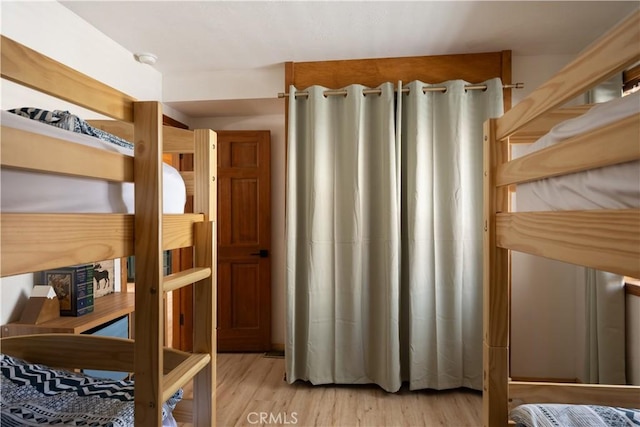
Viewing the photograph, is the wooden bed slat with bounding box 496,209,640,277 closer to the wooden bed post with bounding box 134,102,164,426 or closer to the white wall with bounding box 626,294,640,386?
the wooden bed post with bounding box 134,102,164,426

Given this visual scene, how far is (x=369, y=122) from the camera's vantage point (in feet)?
8.77

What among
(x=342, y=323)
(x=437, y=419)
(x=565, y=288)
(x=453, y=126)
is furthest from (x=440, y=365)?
(x=453, y=126)

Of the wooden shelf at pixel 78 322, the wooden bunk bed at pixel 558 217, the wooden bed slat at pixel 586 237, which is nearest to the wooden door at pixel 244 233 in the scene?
the wooden shelf at pixel 78 322

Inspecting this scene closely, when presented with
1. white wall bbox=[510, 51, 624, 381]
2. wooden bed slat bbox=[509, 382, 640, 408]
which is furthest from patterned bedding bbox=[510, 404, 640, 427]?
white wall bbox=[510, 51, 624, 381]

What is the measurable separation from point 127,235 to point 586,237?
1082mm

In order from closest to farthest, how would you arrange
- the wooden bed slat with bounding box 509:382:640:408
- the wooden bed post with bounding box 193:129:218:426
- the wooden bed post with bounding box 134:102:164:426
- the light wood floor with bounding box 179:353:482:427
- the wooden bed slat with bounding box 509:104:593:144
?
the wooden bed post with bounding box 134:102:164:426, the wooden bed slat with bounding box 509:382:640:408, the wooden bed post with bounding box 193:129:218:426, the wooden bed slat with bounding box 509:104:593:144, the light wood floor with bounding box 179:353:482:427

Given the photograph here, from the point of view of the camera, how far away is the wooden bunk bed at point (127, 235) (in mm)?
697

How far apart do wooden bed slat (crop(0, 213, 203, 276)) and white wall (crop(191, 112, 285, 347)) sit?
2576mm

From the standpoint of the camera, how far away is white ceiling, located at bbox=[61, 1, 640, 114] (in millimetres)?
2059

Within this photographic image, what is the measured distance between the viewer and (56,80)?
2.49 ft

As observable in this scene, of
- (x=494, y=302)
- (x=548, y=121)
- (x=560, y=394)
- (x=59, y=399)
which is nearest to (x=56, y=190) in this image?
(x=59, y=399)

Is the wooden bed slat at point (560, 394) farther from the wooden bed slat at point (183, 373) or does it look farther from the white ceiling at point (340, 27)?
the white ceiling at point (340, 27)

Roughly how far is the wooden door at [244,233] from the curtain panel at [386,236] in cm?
82

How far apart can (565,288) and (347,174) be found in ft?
5.79
